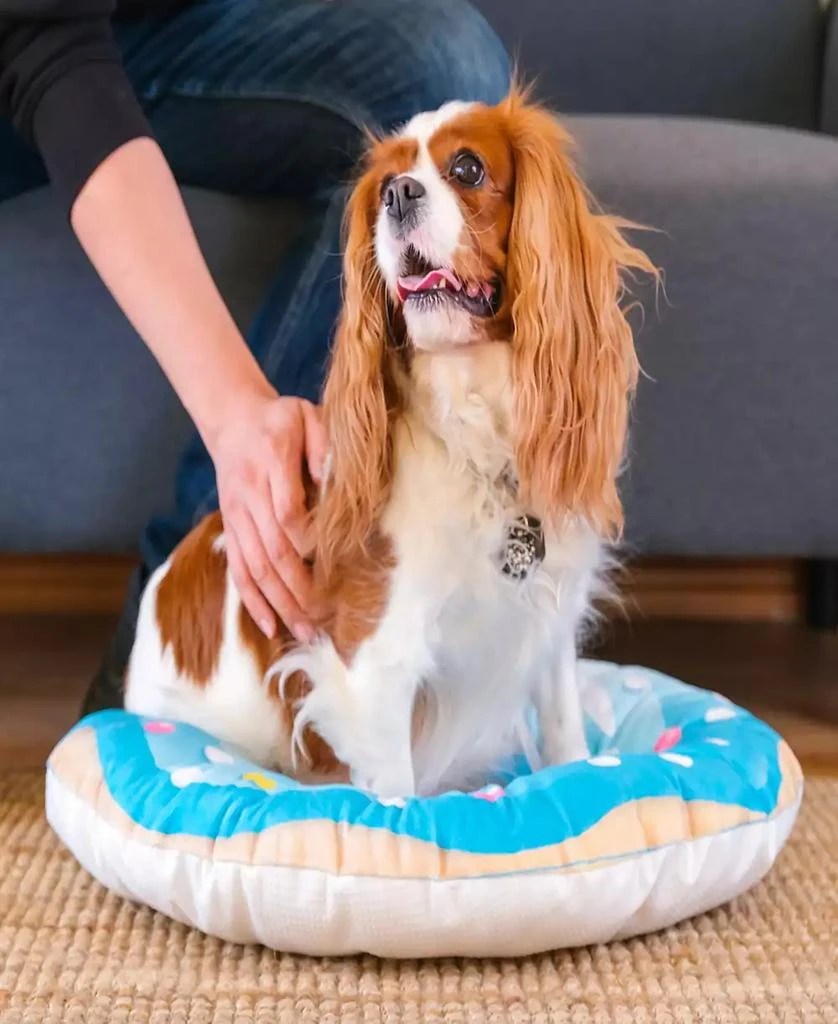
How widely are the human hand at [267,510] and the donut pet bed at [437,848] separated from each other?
156 millimetres

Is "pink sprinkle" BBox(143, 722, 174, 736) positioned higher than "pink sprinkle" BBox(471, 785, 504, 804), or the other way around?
"pink sprinkle" BBox(143, 722, 174, 736)

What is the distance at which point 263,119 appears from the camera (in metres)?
1.27

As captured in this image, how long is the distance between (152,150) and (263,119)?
0.16 meters

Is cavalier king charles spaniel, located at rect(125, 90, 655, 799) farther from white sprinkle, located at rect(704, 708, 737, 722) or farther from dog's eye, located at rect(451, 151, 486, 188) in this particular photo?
white sprinkle, located at rect(704, 708, 737, 722)

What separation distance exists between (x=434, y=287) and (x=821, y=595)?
1258mm

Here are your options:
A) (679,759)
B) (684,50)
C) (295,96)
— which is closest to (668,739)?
(679,759)

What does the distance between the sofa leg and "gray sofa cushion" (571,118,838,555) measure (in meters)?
0.61

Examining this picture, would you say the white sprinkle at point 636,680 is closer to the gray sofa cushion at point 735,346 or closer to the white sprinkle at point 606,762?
the gray sofa cushion at point 735,346

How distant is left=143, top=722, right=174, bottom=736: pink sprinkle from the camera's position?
107 centimetres

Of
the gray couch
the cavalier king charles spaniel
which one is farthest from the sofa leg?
the cavalier king charles spaniel

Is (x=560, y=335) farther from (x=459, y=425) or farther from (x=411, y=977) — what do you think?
(x=411, y=977)

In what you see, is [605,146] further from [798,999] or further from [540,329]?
[798,999]

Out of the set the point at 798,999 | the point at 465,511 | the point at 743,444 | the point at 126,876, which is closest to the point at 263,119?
the point at 465,511

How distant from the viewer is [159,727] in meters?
1.08
